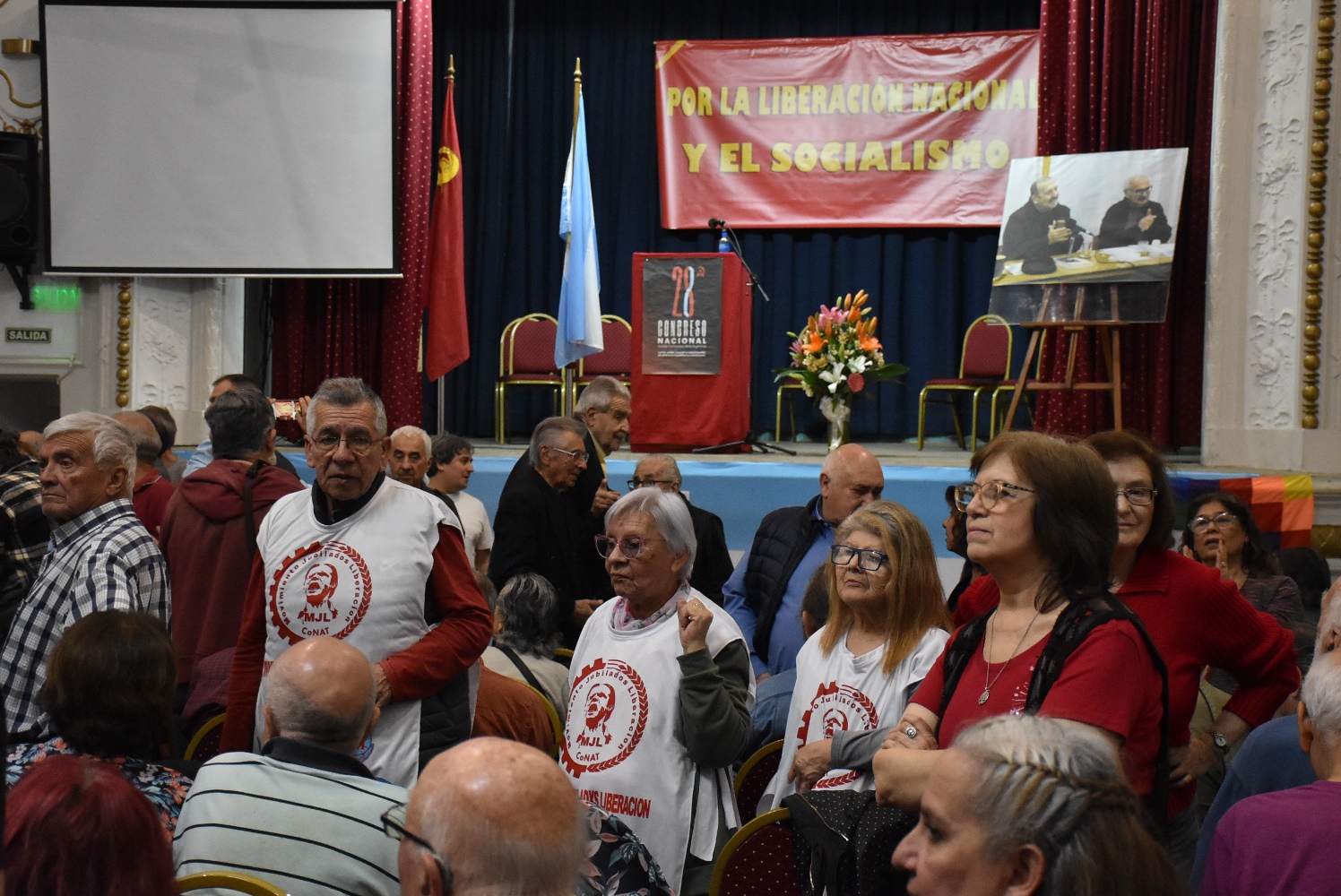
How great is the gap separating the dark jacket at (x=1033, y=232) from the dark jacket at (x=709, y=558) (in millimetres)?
3879

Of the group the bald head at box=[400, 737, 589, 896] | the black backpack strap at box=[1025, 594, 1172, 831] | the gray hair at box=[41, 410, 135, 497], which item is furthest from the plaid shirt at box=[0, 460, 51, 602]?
the black backpack strap at box=[1025, 594, 1172, 831]

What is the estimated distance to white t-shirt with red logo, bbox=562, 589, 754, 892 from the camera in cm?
223

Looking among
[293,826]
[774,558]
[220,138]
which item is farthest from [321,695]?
Result: [220,138]

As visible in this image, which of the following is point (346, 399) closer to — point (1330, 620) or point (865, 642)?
point (865, 642)

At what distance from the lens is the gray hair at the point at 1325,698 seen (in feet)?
4.67

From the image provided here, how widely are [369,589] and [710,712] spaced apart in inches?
26.9

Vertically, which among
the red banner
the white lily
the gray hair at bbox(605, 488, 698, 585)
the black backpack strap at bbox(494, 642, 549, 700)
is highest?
the red banner

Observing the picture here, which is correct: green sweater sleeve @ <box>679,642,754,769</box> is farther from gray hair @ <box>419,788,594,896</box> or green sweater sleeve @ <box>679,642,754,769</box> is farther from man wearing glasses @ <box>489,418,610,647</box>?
man wearing glasses @ <box>489,418,610,647</box>

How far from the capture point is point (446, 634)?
2.27 m

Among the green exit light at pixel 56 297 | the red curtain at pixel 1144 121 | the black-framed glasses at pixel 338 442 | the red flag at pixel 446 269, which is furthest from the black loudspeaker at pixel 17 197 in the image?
the red curtain at pixel 1144 121

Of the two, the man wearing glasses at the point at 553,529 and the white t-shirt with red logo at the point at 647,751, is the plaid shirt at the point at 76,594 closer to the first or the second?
the white t-shirt with red logo at the point at 647,751

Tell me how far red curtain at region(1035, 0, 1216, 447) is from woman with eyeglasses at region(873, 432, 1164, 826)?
6.19 meters

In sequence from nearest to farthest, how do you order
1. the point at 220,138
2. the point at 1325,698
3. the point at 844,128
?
1. the point at 1325,698
2. the point at 220,138
3. the point at 844,128

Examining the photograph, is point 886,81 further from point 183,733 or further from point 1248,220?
point 183,733
